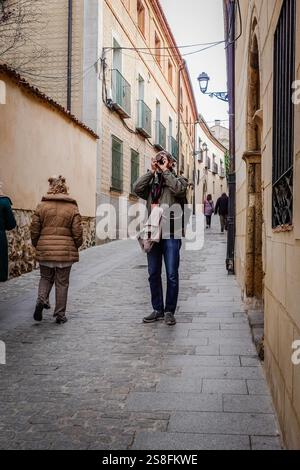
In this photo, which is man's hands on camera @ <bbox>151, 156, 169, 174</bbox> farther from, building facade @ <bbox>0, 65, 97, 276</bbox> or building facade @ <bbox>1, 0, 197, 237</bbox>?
building facade @ <bbox>1, 0, 197, 237</bbox>

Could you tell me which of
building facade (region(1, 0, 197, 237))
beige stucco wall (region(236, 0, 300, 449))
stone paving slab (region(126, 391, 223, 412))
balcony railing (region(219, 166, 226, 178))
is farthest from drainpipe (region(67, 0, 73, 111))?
balcony railing (region(219, 166, 226, 178))

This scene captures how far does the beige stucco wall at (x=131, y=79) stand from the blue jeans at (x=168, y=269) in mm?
9598

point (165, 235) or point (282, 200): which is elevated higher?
point (282, 200)

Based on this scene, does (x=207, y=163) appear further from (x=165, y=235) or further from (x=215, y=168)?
(x=165, y=235)

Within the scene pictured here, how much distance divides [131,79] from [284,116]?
16.3 meters

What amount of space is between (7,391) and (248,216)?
3.59 meters

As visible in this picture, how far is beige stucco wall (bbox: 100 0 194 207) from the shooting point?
15344 mm

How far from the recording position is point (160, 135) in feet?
77.0

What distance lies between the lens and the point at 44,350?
4.57 meters

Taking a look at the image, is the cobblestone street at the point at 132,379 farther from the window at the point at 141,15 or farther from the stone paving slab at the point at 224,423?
the window at the point at 141,15

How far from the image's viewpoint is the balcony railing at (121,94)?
51.4 ft

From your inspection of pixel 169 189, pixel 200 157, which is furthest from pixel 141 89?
pixel 200 157

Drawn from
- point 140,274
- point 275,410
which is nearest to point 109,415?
point 275,410

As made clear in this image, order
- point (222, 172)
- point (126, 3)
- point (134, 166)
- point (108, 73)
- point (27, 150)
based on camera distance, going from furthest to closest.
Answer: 1. point (222, 172)
2. point (134, 166)
3. point (126, 3)
4. point (108, 73)
5. point (27, 150)
